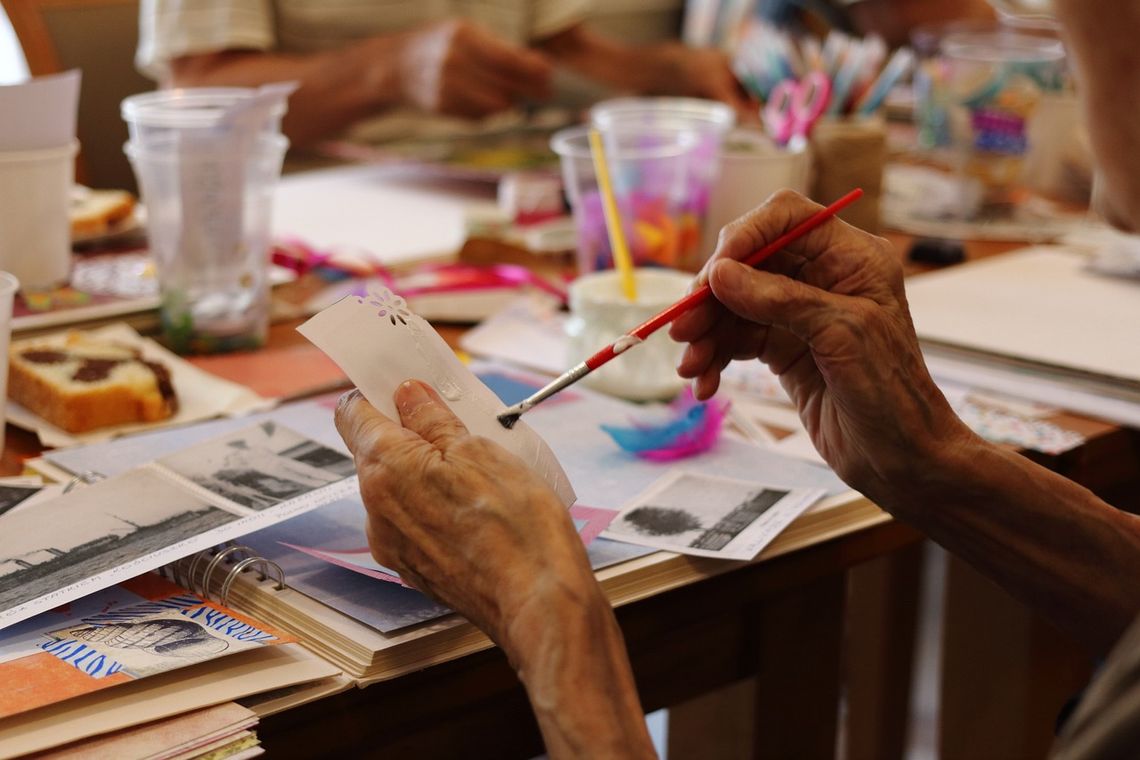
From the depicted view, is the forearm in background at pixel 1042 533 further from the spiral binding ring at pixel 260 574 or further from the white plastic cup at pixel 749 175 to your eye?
the white plastic cup at pixel 749 175

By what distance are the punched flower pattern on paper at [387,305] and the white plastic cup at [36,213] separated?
49 cm

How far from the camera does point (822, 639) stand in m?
0.86

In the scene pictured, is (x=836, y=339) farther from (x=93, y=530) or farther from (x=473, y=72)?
(x=473, y=72)

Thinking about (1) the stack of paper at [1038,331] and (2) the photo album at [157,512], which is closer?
(2) the photo album at [157,512]

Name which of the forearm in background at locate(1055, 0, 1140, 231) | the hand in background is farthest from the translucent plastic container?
the forearm in background at locate(1055, 0, 1140, 231)

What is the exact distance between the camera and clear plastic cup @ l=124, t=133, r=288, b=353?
102 centimetres

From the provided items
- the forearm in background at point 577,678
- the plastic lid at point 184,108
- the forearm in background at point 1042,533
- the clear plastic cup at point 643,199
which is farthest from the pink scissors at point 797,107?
the forearm in background at point 577,678

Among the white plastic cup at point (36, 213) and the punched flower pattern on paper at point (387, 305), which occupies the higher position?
the punched flower pattern on paper at point (387, 305)

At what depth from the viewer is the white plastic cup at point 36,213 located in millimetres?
1009

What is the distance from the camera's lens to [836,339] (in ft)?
2.29

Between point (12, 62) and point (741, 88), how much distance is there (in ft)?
5.07

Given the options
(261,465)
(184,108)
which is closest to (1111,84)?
(261,465)

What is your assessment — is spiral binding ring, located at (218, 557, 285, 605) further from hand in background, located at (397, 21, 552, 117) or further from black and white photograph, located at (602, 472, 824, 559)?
hand in background, located at (397, 21, 552, 117)

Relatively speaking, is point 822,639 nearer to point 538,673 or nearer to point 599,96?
point 538,673
